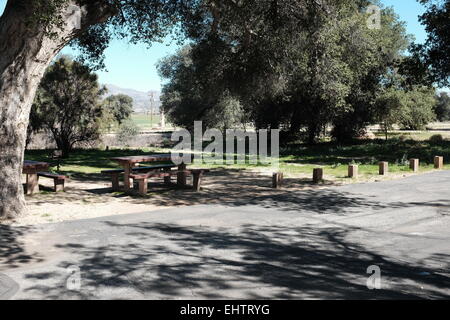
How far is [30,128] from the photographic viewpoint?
2503cm

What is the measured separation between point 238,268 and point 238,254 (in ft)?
2.26

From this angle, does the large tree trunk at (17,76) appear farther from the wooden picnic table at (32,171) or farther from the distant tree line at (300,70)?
the distant tree line at (300,70)

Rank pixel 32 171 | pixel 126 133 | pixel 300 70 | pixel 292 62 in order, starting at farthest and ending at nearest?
1. pixel 126 133
2. pixel 300 70
3. pixel 292 62
4. pixel 32 171

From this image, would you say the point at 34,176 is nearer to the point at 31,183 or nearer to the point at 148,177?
the point at 31,183

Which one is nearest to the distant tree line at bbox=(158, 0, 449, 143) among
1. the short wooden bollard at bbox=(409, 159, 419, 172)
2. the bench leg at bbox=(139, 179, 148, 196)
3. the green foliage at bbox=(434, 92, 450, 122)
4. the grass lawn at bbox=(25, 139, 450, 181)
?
the grass lawn at bbox=(25, 139, 450, 181)

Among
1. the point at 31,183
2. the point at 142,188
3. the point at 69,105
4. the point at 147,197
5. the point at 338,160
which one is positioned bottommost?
the point at 147,197

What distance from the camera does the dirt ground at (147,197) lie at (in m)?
9.77

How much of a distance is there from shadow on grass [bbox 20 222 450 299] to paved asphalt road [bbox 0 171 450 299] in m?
0.01

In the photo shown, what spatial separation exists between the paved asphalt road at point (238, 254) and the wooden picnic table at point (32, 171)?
394 cm

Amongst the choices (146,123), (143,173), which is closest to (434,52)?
(143,173)

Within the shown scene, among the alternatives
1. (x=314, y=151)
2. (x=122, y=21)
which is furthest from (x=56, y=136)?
(x=314, y=151)

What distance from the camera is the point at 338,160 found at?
72.7 feet

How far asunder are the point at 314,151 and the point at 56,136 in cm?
1549
